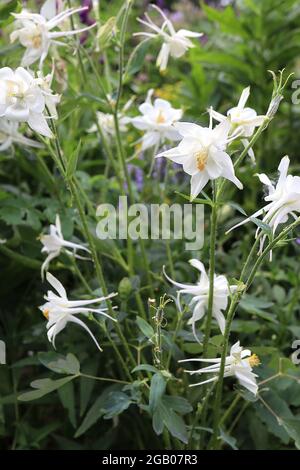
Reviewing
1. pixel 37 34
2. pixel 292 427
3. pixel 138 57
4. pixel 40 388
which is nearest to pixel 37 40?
pixel 37 34

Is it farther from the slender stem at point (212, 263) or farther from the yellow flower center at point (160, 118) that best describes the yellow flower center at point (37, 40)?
the slender stem at point (212, 263)

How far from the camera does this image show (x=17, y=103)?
0.74 metres

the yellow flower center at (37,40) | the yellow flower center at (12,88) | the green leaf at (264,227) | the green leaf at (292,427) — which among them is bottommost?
the green leaf at (292,427)

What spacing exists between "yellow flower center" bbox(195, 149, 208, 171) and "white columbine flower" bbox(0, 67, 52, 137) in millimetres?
169

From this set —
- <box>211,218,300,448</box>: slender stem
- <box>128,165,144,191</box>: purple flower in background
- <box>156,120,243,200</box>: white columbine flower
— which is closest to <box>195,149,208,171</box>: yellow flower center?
<box>156,120,243,200</box>: white columbine flower

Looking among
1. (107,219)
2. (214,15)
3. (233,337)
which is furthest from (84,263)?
(214,15)

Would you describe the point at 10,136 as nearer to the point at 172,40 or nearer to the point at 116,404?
the point at 172,40

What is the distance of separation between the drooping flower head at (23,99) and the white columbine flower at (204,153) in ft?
0.48

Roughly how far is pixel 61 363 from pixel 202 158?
1.04ft

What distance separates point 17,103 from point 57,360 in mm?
316

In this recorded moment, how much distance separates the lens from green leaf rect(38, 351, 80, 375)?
830 millimetres

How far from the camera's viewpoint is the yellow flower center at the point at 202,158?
2.28 feet

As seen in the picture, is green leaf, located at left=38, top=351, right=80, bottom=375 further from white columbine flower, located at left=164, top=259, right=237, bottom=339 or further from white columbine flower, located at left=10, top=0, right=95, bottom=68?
white columbine flower, located at left=10, top=0, right=95, bottom=68

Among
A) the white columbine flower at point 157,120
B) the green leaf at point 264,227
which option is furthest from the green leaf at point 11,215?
the green leaf at point 264,227
